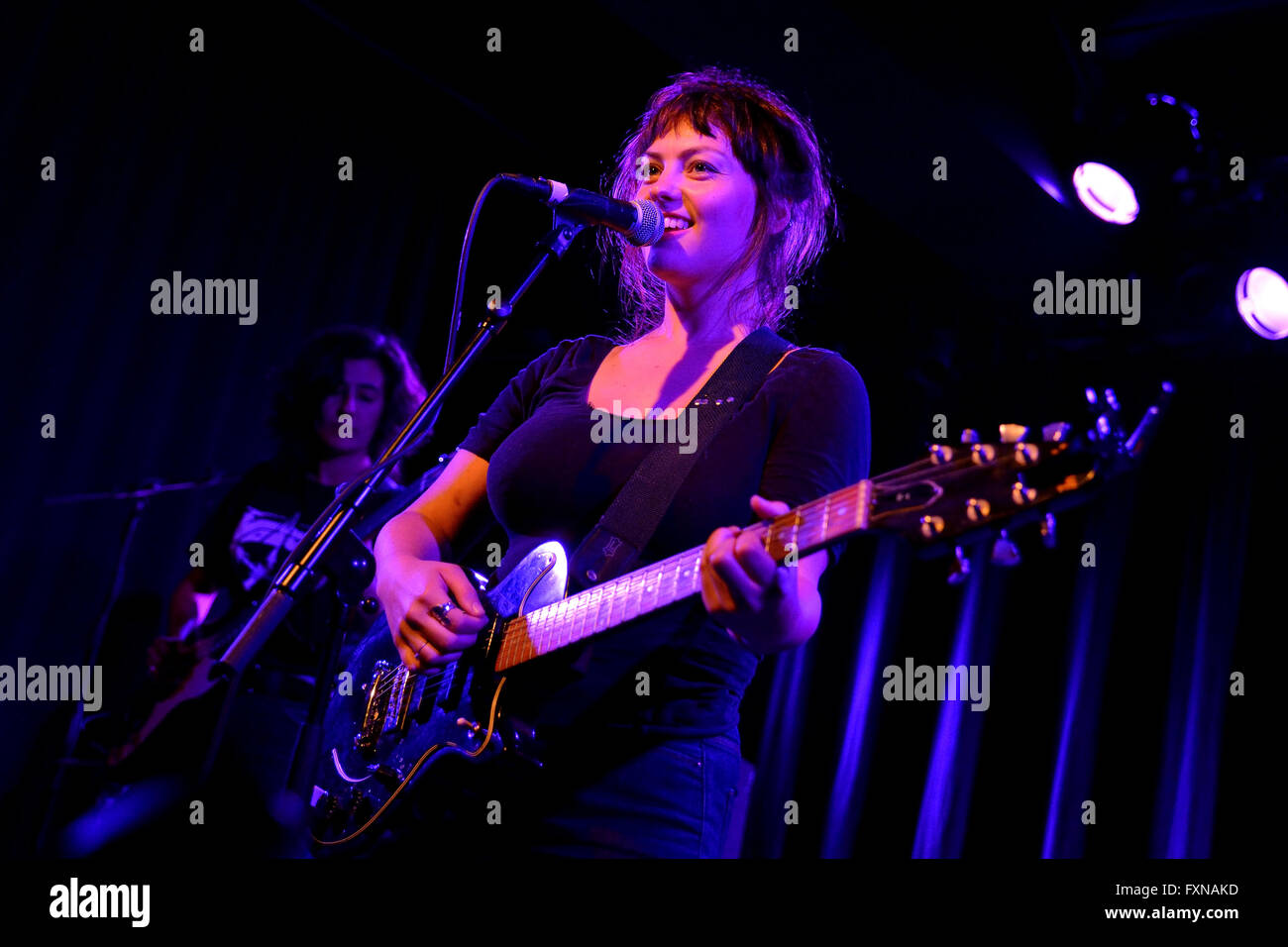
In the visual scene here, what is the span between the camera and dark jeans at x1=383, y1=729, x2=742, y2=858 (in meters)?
1.47

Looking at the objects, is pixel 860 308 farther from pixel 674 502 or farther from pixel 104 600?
pixel 104 600

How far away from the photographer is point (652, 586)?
153 centimetres

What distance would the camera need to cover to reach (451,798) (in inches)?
62.2

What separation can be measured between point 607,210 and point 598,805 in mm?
1017

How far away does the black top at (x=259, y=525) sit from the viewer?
139 inches

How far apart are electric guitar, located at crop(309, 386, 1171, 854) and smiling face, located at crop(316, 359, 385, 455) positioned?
1947 millimetres

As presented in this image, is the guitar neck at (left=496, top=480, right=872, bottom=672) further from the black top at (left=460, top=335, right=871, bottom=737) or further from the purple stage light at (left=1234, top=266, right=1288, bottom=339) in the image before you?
the purple stage light at (left=1234, top=266, right=1288, bottom=339)

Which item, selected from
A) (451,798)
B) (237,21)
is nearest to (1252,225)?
(451,798)

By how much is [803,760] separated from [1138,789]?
4.67 feet

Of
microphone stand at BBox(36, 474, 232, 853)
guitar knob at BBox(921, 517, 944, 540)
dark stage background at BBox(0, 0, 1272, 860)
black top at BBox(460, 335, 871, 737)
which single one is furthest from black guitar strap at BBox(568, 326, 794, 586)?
microphone stand at BBox(36, 474, 232, 853)

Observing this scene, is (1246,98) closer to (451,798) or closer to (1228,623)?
(1228,623)

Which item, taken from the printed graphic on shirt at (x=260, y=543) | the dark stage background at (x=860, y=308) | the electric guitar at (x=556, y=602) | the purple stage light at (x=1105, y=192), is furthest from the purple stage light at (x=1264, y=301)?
the printed graphic on shirt at (x=260, y=543)

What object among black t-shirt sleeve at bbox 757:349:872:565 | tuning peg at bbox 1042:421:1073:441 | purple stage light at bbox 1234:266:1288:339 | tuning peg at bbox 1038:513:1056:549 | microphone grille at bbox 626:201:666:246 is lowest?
tuning peg at bbox 1038:513:1056:549

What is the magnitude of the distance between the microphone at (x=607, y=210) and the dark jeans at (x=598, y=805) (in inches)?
35.7
